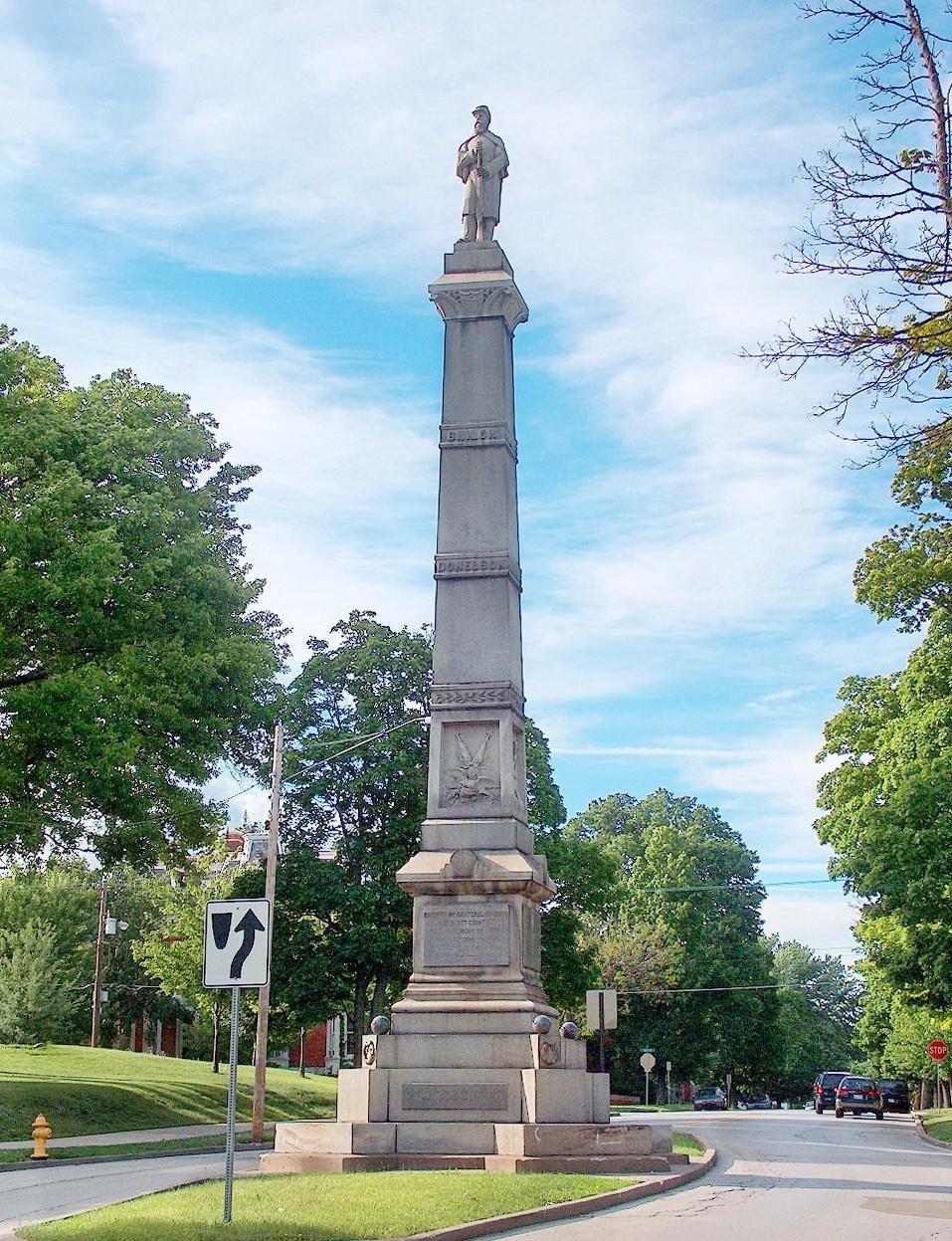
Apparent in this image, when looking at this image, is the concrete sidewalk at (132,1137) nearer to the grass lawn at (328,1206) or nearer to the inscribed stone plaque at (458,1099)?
the inscribed stone plaque at (458,1099)

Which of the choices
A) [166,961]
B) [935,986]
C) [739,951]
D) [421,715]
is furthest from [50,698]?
[739,951]

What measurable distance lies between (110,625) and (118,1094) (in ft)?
37.1

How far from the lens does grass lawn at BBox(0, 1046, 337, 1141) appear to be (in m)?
27.5

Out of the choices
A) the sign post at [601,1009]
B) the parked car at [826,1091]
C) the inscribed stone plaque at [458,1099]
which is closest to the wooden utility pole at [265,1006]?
the sign post at [601,1009]

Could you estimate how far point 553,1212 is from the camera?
39.9 ft

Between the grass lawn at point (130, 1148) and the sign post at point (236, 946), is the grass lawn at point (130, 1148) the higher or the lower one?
the lower one

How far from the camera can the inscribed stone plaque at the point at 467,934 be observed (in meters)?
17.7

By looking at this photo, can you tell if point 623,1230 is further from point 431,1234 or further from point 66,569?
point 66,569

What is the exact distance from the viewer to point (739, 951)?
68.2m

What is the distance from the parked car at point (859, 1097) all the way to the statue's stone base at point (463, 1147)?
1347 inches

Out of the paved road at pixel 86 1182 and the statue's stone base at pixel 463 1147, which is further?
the statue's stone base at pixel 463 1147

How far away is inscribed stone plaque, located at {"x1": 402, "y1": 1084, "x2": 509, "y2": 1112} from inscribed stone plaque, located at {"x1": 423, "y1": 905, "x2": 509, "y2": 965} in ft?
5.18

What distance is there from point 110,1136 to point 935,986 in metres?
18.0

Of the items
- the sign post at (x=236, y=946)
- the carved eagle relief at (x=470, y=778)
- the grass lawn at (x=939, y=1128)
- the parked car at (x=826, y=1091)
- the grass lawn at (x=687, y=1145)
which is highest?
the carved eagle relief at (x=470, y=778)
